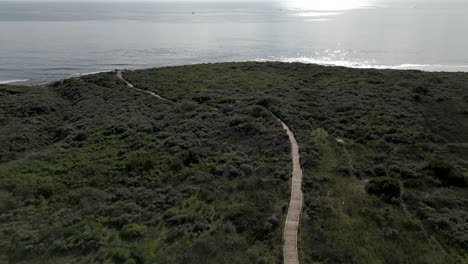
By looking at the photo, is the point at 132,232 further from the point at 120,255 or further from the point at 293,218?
the point at 293,218

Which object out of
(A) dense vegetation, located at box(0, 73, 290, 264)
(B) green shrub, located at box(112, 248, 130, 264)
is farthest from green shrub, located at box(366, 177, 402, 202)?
(B) green shrub, located at box(112, 248, 130, 264)

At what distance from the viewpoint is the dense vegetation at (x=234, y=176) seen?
13.9 metres

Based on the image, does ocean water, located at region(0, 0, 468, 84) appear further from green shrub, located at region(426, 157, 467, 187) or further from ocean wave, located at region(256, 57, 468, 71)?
green shrub, located at region(426, 157, 467, 187)

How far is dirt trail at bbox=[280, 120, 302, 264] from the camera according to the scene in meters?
13.1

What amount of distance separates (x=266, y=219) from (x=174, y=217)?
478 centimetres

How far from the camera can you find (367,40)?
348 ft

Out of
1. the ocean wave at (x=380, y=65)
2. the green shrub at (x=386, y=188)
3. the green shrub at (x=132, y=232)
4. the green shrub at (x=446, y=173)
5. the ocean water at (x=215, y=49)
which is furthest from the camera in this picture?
the ocean water at (x=215, y=49)

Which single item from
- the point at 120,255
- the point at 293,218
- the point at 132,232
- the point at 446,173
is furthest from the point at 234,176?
the point at 446,173

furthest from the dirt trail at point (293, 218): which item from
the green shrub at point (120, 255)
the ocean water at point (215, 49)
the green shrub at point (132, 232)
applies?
the ocean water at point (215, 49)

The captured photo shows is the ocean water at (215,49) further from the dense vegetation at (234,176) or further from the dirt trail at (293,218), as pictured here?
the dirt trail at (293,218)

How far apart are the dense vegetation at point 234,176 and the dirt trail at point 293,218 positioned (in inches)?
14.9

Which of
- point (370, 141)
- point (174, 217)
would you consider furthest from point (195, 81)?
point (174, 217)

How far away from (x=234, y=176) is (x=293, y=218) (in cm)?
587

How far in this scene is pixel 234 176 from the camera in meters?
20.2
